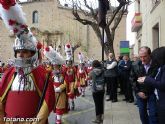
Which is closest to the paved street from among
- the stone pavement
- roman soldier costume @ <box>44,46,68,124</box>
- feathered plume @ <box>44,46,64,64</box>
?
the stone pavement

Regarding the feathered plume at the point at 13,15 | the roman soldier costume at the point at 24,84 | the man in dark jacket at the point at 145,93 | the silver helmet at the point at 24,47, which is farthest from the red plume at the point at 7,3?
the man in dark jacket at the point at 145,93

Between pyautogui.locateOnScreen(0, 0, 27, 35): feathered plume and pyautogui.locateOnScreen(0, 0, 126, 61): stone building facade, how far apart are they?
5597 centimetres

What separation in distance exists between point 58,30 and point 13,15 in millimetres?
59891

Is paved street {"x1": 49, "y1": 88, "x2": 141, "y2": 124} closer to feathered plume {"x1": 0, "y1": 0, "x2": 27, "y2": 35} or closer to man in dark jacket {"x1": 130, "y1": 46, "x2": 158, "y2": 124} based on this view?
man in dark jacket {"x1": 130, "y1": 46, "x2": 158, "y2": 124}

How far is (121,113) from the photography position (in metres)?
11.6

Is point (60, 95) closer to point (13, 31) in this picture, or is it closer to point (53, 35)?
point (13, 31)

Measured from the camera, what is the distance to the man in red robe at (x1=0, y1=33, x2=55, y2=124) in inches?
229

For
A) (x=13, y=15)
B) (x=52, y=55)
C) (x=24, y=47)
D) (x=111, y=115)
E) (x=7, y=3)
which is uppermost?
(x=7, y=3)

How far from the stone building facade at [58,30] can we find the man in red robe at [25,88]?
55.8 m

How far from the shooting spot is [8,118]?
5805 millimetres

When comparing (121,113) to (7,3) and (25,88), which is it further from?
(7,3)

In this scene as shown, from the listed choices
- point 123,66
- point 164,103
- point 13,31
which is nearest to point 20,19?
point 13,31

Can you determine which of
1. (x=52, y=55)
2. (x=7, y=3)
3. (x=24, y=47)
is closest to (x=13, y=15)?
(x=7, y=3)

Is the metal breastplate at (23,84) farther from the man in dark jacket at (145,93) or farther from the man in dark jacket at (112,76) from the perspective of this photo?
the man in dark jacket at (112,76)
